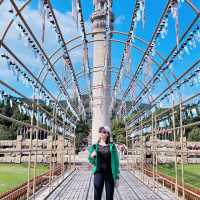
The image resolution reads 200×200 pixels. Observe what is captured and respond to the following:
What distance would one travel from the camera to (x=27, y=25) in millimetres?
4617

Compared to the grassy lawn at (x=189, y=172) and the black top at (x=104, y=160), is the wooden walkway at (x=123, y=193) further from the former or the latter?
the black top at (x=104, y=160)

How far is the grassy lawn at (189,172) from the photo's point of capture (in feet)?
30.1

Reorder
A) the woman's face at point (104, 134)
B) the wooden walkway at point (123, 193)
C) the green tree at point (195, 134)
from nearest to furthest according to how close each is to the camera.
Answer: the woman's face at point (104, 134) < the wooden walkway at point (123, 193) < the green tree at point (195, 134)

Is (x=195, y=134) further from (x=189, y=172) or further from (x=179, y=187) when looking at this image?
(x=179, y=187)

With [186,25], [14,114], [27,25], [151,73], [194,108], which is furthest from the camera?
[151,73]

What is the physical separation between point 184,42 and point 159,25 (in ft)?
1.72

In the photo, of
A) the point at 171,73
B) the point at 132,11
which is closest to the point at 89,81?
the point at 171,73

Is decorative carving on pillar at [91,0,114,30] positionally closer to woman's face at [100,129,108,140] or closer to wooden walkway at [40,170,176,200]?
woman's face at [100,129,108,140]

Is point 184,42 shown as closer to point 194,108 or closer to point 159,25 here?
point 159,25

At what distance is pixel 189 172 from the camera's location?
12.6 meters

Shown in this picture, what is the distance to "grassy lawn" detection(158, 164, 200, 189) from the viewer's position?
9.18 metres

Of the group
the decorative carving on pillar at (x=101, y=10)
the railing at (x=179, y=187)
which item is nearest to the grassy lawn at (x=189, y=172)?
the railing at (x=179, y=187)

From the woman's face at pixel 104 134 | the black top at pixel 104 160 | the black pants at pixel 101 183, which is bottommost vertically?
the black pants at pixel 101 183

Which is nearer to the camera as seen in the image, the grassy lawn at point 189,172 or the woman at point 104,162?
the woman at point 104,162
